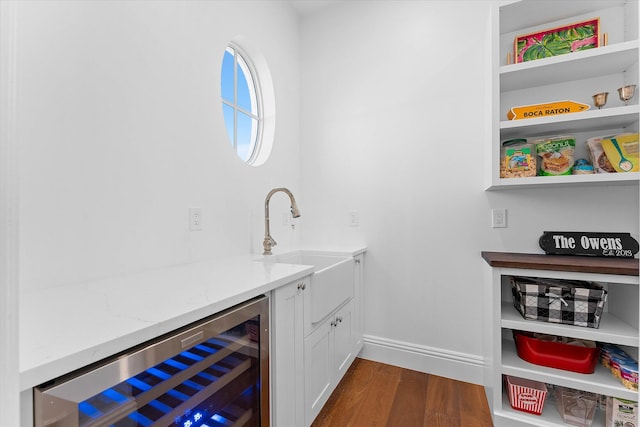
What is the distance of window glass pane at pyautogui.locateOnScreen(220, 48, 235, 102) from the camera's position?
6.72ft

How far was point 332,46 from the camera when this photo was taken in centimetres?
251

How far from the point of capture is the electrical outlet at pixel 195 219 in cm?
161

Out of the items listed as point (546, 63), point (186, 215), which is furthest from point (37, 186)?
point (546, 63)

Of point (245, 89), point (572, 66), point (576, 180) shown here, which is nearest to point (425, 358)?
point (576, 180)

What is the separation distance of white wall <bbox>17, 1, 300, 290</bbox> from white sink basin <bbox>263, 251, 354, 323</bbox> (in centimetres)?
44

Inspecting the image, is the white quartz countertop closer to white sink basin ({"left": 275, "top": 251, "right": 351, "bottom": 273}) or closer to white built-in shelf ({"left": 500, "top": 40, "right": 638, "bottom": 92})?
white sink basin ({"left": 275, "top": 251, "right": 351, "bottom": 273})

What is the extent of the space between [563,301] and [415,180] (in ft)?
3.60

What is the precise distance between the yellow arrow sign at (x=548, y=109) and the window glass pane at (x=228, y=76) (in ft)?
5.77

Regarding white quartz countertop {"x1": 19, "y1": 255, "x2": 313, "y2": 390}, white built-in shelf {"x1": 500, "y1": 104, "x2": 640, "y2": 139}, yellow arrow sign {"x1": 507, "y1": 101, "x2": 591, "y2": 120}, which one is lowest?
white quartz countertop {"x1": 19, "y1": 255, "x2": 313, "y2": 390}

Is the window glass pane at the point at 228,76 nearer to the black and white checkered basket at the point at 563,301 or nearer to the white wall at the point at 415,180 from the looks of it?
the white wall at the point at 415,180

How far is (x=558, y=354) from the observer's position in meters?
1.57

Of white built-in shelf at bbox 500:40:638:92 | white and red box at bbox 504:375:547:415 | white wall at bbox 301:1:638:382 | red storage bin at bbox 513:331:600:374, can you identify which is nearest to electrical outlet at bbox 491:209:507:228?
white wall at bbox 301:1:638:382

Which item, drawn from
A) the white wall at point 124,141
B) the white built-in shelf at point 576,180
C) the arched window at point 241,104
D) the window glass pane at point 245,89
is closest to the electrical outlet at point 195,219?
the white wall at point 124,141

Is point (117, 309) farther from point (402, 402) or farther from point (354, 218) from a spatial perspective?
point (354, 218)
